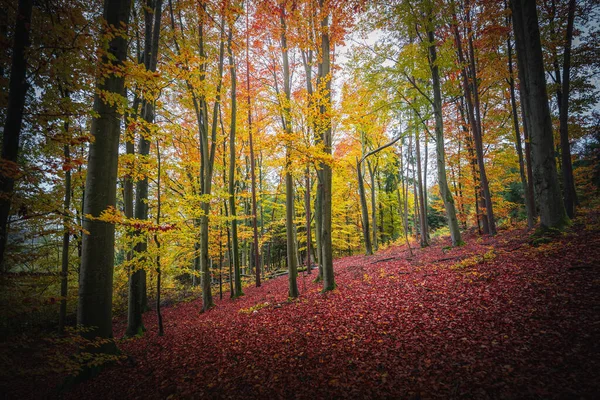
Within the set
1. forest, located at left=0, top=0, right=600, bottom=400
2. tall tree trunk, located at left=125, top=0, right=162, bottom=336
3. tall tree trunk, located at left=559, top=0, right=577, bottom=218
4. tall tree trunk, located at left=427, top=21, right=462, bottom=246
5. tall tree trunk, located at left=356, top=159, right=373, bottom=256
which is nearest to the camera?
forest, located at left=0, top=0, right=600, bottom=400

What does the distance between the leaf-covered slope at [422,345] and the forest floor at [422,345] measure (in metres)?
0.02

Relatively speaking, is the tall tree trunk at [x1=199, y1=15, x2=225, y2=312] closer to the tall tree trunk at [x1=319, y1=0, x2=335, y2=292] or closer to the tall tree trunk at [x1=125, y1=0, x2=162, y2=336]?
the tall tree trunk at [x1=125, y1=0, x2=162, y2=336]

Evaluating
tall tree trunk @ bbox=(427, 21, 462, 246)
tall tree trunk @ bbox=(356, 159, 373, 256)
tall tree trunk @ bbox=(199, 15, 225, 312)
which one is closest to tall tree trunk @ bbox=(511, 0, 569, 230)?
tall tree trunk @ bbox=(427, 21, 462, 246)

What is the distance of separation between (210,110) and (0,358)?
11873 mm

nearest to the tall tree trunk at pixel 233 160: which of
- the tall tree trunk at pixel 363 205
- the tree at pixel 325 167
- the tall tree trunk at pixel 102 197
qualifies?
the tree at pixel 325 167

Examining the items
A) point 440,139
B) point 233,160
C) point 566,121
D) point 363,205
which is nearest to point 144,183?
point 233,160

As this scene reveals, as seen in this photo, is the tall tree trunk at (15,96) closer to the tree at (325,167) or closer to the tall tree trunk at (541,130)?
the tree at (325,167)

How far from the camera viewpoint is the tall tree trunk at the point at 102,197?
417cm

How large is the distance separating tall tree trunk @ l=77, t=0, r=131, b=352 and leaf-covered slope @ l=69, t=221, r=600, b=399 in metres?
1.37

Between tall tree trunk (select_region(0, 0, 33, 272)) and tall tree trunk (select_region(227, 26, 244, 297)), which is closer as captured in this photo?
tall tree trunk (select_region(0, 0, 33, 272))

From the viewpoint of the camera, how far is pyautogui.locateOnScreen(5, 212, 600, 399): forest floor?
294 cm

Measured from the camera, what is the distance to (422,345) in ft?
12.6

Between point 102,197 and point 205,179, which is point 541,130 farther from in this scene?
point 205,179

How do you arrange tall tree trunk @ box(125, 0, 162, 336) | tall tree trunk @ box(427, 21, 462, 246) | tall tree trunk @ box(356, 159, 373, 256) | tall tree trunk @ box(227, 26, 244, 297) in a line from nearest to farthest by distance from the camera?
tall tree trunk @ box(125, 0, 162, 336)
tall tree trunk @ box(427, 21, 462, 246)
tall tree trunk @ box(227, 26, 244, 297)
tall tree trunk @ box(356, 159, 373, 256)
